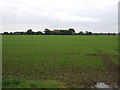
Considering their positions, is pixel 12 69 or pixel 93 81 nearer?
pixel 93 81

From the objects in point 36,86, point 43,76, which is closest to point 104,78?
point 43,76

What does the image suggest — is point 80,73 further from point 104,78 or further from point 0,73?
point 0,73

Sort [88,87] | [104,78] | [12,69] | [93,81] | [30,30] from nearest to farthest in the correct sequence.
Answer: [88,87] < [93,81] < [104,78] < [12,69] < [30,30]

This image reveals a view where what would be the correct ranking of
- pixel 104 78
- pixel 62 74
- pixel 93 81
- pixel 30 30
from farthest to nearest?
pixel 30 30 → pixel 62 74 → pixel 104 78 → pixel 93 81

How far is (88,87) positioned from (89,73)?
159 inches

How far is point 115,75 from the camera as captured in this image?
1437 cm

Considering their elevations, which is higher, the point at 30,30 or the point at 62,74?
the point at 30,30

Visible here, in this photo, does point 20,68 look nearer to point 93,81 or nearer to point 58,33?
point 93,81

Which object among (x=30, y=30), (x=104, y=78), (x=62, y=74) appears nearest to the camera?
(x=104, y=78)

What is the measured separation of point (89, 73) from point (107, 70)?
7.49 feet

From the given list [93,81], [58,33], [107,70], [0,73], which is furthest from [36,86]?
[58,33]

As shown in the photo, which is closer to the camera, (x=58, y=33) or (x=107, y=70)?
(x=107, y=70)

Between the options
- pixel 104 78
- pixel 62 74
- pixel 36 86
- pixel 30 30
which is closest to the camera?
pixel 36 86

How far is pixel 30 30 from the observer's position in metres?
140
